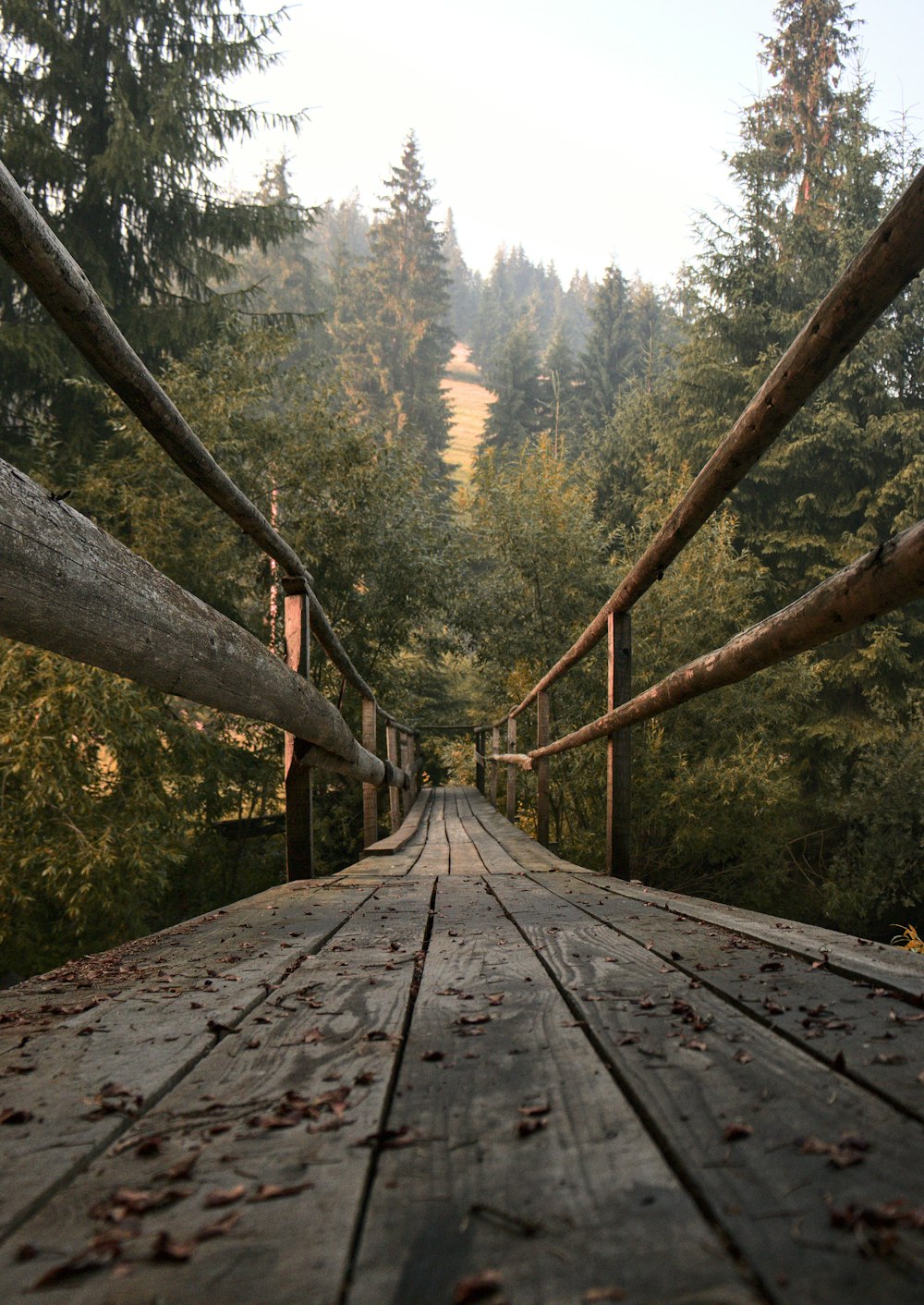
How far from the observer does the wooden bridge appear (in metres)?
0.62

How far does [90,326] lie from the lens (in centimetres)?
162

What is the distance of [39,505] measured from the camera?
1153mm

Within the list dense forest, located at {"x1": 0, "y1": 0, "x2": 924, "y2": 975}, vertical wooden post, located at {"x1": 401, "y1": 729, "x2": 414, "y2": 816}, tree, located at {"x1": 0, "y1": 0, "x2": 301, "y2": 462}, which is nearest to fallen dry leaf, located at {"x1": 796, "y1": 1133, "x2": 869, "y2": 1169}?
dense forest, located at {"x1": 0, "y1": 0, "x2": 924, "y2": 975}

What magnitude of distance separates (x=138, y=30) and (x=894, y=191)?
13688mm

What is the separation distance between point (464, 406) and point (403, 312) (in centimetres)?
3024

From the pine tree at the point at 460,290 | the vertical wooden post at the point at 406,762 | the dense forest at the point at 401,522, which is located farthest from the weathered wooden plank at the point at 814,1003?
the pine tree at the point at 460,290

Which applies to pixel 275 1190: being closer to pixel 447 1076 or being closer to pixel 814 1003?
pixel 447 1076

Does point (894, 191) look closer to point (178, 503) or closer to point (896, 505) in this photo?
point (896, 505)

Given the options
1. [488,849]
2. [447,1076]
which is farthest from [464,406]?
[447,1076]

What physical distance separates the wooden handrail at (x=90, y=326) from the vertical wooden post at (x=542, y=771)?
3.42 meters

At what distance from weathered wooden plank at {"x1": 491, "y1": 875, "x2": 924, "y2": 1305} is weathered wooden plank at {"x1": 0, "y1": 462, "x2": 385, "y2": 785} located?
0.97 meters

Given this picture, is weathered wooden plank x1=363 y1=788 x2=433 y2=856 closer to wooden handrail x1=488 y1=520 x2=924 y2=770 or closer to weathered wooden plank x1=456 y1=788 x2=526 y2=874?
weathered wooden plank x1=456 y1=788 x2=526 y2=874

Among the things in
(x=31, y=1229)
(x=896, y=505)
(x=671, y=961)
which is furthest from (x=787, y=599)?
(x=31, y=1229)

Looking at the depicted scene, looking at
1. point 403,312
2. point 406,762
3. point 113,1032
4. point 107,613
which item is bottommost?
point 113,1032
